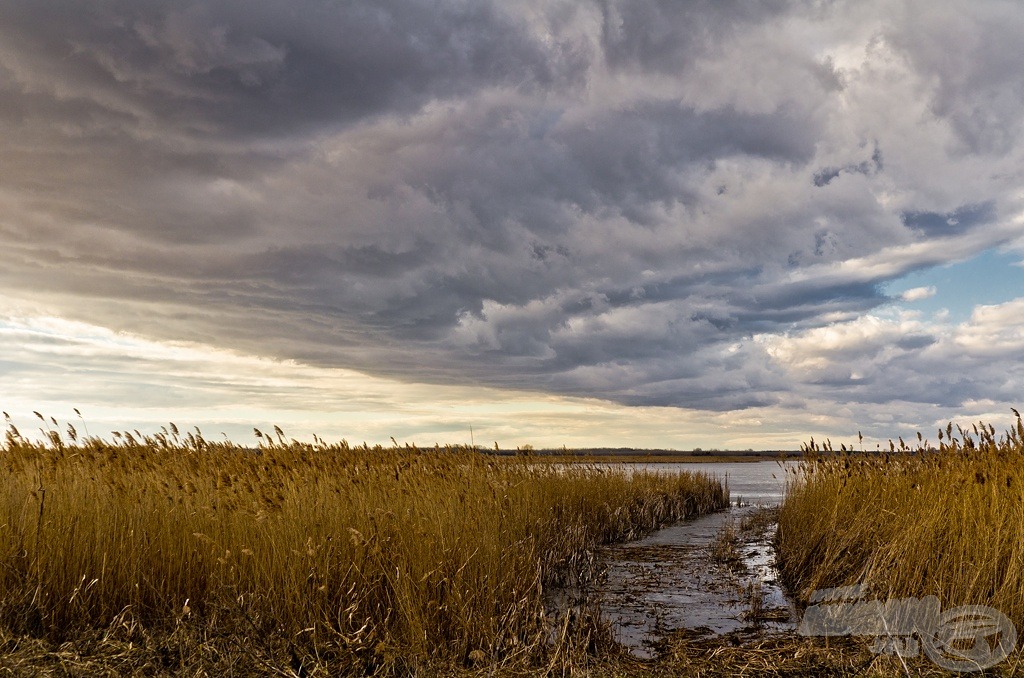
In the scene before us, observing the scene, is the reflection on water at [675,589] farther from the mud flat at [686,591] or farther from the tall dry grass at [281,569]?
the tall dry grass at [281,569]

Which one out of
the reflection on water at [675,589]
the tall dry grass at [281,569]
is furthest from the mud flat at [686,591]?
the tall dry grass at [281,569]

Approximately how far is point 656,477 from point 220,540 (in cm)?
1447

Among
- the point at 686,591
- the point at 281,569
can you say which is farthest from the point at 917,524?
the point at 281,569

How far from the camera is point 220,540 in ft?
23.9

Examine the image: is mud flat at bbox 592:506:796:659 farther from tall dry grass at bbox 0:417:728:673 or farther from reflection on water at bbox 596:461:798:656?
tall dry grass at bbox 0:417:728:673

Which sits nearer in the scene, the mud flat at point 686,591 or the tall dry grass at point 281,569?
the tall dry grass at point 281,569

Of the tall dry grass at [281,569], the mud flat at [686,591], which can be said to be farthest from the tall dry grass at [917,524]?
the tall dry grass at [281,569]

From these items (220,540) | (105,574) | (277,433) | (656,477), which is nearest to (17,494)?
(105,574)

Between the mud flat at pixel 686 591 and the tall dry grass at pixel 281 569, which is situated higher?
the tall dry grass at pixel 281 569

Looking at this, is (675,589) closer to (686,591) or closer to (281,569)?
(686,591)

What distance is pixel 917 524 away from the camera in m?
7.61

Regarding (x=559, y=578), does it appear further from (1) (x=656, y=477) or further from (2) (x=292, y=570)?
(1) (x=656, y=477)

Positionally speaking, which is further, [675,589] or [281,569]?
[675,589]

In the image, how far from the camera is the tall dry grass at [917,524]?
22.8 feet
